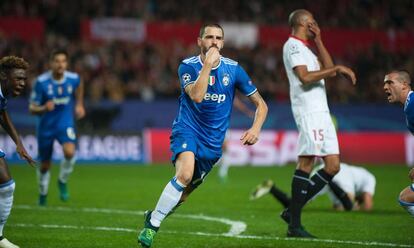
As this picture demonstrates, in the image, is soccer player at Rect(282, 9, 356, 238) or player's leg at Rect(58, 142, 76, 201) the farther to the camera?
player's leg at Rect(58, 142, 76, 201)

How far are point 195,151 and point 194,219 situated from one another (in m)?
3.37

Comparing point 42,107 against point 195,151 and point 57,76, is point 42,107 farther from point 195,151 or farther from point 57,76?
point 195,151

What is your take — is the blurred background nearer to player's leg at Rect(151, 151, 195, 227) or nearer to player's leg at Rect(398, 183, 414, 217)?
player's leg at Rect(151, 151, 195, 227)

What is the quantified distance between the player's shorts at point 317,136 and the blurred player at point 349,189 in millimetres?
2574

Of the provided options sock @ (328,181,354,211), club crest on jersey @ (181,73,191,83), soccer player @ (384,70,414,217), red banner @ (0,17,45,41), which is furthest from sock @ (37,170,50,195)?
red banner @ (0,17,45,41)

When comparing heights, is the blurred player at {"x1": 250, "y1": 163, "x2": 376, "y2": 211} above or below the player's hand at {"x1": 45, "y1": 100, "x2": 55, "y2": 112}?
below

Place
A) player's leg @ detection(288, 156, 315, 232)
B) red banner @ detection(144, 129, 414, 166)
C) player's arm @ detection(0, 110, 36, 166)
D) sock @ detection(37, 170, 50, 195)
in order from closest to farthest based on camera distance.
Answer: player's arm @ detection(0, 110, 36, 166) → player's leg @ detection(288, 156, 315, 232) → sock @ detection(37, 170, 50, 195) → red banner @ detection(144, 129, 414, 166)

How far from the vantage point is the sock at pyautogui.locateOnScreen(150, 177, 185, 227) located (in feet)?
26.9

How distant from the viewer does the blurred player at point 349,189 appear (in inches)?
506

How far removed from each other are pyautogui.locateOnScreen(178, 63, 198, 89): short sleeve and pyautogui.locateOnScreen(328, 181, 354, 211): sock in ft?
15.9

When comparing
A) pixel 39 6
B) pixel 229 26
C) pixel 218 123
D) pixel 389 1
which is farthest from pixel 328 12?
pixel 218 123

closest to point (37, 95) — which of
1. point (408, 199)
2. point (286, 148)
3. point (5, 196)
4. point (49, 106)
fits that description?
point (49, 106)

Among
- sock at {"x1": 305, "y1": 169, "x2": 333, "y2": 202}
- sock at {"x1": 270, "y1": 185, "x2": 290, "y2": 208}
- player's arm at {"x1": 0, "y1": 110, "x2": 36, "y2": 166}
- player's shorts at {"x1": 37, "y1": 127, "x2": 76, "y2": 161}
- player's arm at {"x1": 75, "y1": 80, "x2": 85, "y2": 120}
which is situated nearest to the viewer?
player's arm at {"x1": 0, "y1": 110, "x2": 36, "y2": 166}

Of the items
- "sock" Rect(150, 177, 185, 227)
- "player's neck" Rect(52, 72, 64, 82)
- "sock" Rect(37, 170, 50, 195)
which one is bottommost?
"sock" Rect(37, 170, 50, 195)
